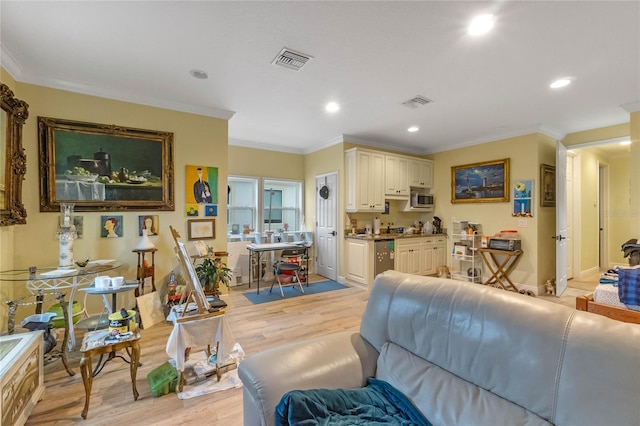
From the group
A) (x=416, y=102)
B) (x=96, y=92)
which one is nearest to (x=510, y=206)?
(x=416, y=102)

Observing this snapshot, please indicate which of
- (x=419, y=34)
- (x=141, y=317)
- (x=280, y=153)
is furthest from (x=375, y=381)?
(x=280, y=153)

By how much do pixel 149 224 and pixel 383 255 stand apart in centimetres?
362

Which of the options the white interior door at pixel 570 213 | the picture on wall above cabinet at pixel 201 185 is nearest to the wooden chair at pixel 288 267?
the picture on wall above cabinet at pixel 201 185

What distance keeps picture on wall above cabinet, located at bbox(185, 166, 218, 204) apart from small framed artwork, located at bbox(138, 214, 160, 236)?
444 millimetres

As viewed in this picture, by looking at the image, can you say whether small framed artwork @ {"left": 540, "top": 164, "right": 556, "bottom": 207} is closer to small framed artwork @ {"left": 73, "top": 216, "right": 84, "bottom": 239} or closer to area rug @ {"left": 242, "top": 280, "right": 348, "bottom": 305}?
area rug @ {"left": 242, "top": 280, "right": 348, "bottom": 305}

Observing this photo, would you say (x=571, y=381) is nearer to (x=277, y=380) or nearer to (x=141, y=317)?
(x=277, y=380)

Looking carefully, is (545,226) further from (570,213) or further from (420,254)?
(420,254)

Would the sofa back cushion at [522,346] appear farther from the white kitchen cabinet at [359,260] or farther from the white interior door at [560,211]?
the white interior door at [560,211]

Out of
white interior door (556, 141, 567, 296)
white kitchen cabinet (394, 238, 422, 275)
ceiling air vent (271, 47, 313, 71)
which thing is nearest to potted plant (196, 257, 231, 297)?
ceiling air vent (271, 47, 313, 71)

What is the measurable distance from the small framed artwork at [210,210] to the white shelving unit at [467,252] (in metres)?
4.33

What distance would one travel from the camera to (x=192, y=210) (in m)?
3.68

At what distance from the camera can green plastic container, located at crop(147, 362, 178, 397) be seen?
202cm

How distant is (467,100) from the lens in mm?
3385

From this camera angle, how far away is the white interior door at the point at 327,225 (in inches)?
210
